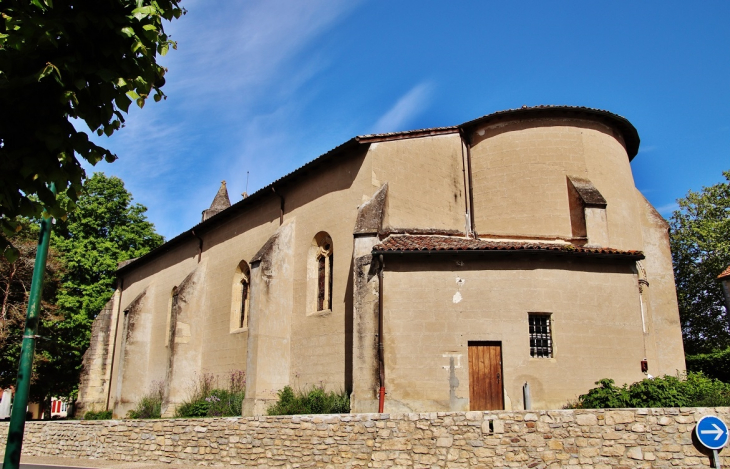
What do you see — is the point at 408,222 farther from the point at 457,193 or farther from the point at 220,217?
the point at 220,217

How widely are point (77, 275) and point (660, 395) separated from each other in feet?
106

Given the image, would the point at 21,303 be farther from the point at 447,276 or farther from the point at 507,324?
the point at 507,324

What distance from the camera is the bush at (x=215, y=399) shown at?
1873 cm

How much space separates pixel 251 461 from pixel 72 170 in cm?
902

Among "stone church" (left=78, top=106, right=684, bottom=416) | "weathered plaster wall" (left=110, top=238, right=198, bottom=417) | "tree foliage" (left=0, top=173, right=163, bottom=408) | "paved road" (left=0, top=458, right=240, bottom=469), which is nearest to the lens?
"paved road" (left=0, top=458, right=240, bottom=469)

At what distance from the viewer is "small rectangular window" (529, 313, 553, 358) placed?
1481 centimetres

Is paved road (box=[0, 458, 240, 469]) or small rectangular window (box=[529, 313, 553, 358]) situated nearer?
paved road (box=[0, 458, 240, 469])

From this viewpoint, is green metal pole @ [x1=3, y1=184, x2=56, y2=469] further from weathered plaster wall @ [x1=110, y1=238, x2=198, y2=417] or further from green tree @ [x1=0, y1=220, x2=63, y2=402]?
green tree @ [x1=0, y1=220, x2=63, y2=402]

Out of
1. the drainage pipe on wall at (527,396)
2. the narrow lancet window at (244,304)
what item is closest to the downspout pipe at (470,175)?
the drainage pipe on wall at (527,396)

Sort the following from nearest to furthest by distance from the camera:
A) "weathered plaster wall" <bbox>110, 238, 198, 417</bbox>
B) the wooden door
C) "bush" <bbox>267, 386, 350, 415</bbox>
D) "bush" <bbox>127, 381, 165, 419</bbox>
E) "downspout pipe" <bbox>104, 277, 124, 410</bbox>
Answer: the wooden door → "bush" <bbox>267, 386, 350, 415</bbox> → "bush" <bbox>127, 381, 165, 419</bbox> → "weathered plaster wall" <bbox>110, 238, 198, 417</bbox> → "downspout pipe" <bbox>104, 277, 124, 410</bbox>

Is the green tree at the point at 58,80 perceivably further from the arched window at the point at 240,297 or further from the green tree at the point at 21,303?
the green tree at the point at 21,303

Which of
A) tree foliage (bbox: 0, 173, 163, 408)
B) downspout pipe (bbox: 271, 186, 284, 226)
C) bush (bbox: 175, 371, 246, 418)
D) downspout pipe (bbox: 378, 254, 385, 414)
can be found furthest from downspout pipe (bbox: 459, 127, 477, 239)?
tree foliage (bbox: 0, 173, 163, 408)

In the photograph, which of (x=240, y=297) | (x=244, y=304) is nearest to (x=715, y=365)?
(x=244, y=304)

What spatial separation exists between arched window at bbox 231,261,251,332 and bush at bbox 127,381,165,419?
5157 millimetres
